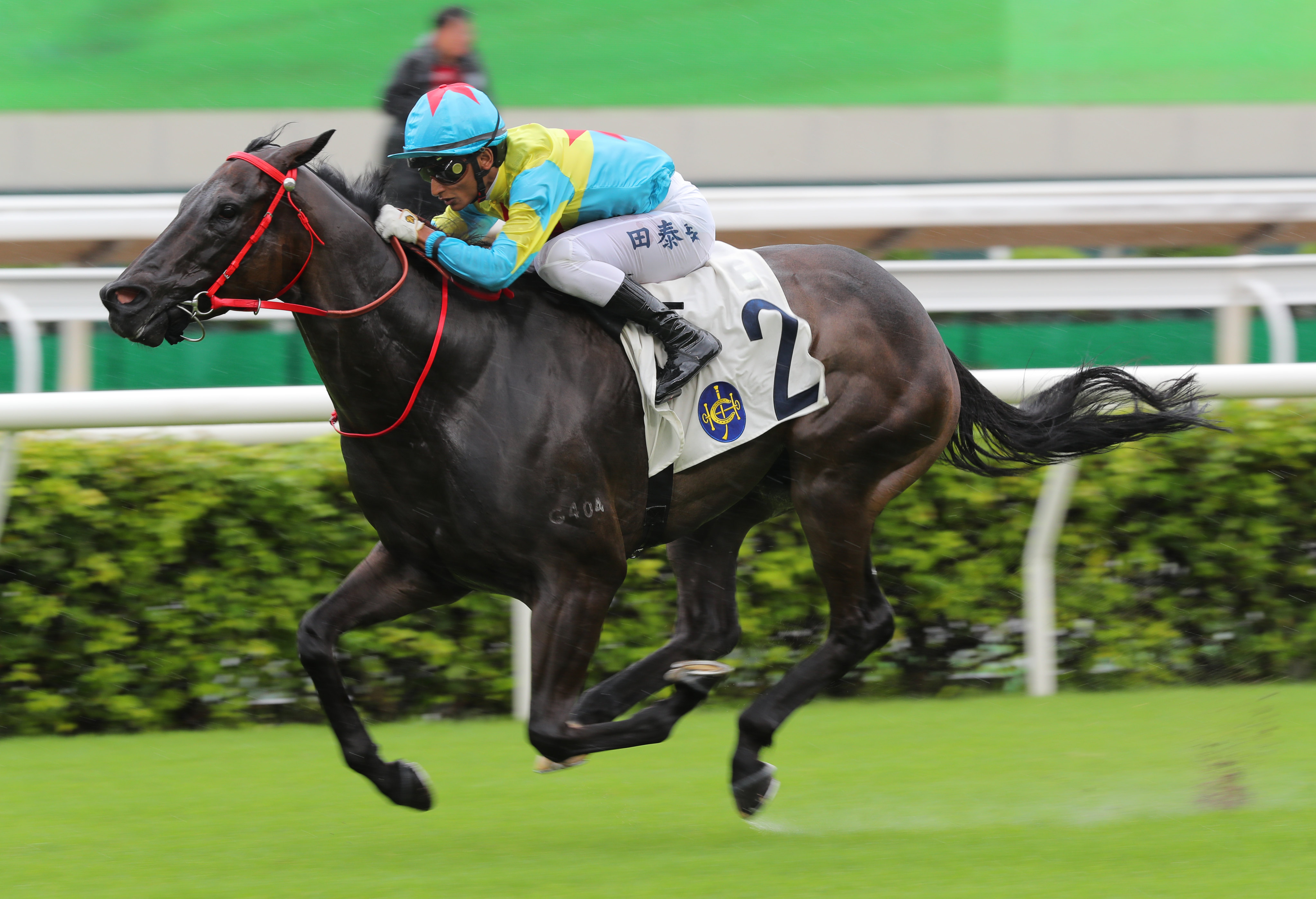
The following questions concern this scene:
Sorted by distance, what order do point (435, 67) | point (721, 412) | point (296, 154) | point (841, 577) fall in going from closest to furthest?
point (296, 154) → point (721, 412) → point (841, 577) → point (435, 67)

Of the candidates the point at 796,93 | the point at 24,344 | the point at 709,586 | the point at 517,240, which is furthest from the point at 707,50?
the point at 517,240

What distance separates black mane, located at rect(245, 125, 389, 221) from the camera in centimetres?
362

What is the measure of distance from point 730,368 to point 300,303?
1021 mm

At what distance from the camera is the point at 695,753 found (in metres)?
4.51

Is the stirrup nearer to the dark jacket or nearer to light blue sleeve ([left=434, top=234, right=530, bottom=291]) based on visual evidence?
light blue sleeve ([left=434, top=234, right=530, bottom=291])

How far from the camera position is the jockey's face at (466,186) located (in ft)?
11.7

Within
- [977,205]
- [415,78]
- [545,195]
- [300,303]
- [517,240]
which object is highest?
[415,78]

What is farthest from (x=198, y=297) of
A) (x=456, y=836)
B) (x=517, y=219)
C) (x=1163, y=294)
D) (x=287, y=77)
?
(x=287, y=77)

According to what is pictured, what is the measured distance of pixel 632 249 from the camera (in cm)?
377

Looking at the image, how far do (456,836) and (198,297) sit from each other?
135cm

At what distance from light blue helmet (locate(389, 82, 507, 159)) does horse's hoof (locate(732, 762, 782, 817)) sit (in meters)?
1.59

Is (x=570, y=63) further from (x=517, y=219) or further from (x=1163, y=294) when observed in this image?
(x=517, y=219)

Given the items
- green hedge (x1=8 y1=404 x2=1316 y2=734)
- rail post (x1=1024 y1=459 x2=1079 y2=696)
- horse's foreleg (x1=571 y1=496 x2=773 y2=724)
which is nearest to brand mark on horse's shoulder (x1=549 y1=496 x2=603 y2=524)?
horse's foreleg (x1=571 y1=496 x2=773 y2=724)

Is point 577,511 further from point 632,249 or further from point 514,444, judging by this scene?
point 632,249
